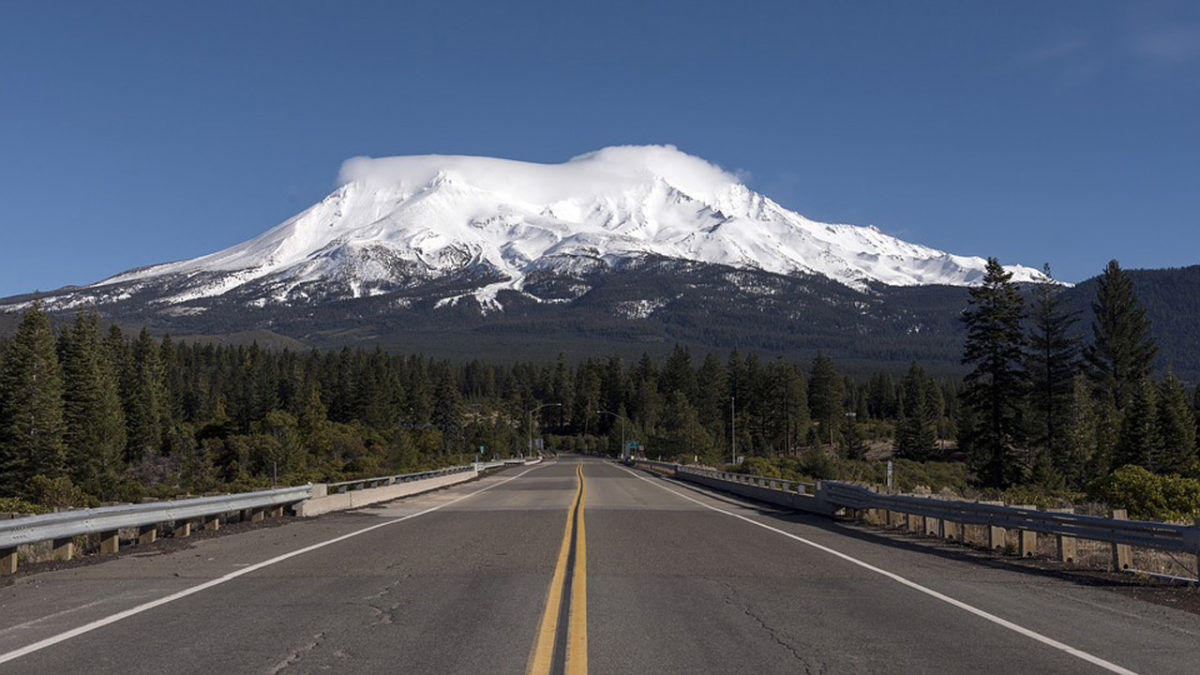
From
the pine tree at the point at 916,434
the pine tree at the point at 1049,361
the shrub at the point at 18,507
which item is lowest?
the pine tree at the point at 916,434

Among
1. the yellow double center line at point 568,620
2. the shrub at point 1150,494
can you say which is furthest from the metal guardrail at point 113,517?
the shrub at point 1150,494

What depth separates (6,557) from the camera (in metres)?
13.5

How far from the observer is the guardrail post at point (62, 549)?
49.7 feet

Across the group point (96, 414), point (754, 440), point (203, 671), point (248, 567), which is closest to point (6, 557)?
point (248, 567)

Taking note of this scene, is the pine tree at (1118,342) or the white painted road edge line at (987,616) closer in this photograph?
the white painted road edge line at (987,616)

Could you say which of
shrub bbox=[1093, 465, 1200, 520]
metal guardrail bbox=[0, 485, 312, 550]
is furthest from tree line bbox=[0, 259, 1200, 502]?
metal guardrail bbox=[0, 485, 312, 550]

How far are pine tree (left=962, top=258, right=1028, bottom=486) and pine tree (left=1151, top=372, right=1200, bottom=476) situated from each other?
10.7 meters

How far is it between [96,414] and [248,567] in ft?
242

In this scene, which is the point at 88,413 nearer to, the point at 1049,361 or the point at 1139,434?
the point at 1049,361

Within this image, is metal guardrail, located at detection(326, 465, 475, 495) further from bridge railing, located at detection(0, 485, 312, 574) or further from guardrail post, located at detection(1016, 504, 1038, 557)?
guardrail post, located at detection(1016, 504, 1038, 557)

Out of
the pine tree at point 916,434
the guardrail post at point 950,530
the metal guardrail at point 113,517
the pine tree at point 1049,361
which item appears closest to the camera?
the metal guardrail at point 113,517

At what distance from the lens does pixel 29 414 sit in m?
66.9

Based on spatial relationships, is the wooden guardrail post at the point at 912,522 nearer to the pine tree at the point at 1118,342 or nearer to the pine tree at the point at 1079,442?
the pine tree at the point at 1079,442

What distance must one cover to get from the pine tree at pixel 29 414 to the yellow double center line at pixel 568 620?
62196 mm
